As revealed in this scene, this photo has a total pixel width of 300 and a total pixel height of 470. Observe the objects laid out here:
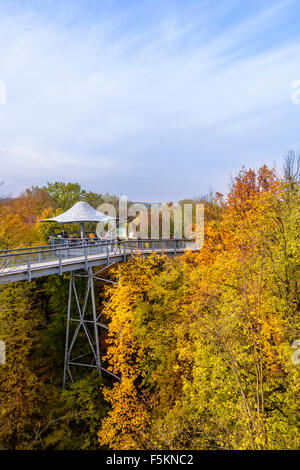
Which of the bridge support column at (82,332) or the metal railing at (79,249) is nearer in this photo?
the metal railing at (79,249)

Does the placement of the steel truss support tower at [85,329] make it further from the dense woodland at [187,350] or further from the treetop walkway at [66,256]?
the treetop walkway at [66,256]

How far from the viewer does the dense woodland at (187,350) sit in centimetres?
734

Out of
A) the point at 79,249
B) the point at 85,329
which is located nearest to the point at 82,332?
the point at 85,329

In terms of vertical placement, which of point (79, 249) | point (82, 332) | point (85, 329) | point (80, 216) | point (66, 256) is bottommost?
point (82, 332)

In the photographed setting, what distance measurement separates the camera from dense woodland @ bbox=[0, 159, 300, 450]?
24.1 feet

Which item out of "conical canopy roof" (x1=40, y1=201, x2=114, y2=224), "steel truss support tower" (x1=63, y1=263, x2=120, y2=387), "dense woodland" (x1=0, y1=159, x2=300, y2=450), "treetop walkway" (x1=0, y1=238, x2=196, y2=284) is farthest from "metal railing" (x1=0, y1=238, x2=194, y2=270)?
"dense woodland" (x1=0, y1=159, x2=300, y2=450)

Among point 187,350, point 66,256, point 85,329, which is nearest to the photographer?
point 187,350

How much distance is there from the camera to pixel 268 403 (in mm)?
7238

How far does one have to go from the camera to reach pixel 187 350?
1009 cm

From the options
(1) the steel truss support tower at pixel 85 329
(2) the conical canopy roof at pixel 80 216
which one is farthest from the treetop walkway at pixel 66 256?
(2) the conical canopy roof at pixel 80 216

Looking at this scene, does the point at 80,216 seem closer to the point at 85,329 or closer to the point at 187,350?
the point at 85,329

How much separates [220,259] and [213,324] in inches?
136

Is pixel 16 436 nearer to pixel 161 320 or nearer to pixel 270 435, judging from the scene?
pixel 161 320

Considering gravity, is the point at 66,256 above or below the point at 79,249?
below
